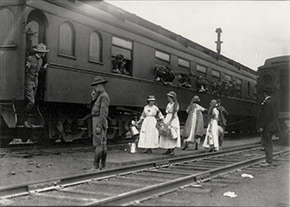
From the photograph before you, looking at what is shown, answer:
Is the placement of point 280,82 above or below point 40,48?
above

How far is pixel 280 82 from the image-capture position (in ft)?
56.1

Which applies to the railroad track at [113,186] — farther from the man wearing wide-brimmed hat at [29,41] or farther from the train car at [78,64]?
the man wearing wide-brimmed hat at [29,41]

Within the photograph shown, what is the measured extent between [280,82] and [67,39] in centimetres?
955

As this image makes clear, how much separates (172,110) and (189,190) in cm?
504

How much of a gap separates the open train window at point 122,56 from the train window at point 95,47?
0.56 meters

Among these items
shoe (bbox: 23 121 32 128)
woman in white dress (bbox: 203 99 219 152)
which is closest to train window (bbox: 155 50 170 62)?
woman in white dress (bbox: 203 99 219 152)

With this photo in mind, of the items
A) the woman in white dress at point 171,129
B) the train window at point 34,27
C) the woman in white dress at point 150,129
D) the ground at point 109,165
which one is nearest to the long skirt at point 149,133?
the woman in white dress at point 150,129

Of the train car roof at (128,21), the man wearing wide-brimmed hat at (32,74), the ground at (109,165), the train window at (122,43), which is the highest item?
the train car roof at (128,21)

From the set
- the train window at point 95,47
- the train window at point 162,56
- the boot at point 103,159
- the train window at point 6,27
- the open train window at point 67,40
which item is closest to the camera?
the boot at point 103,159

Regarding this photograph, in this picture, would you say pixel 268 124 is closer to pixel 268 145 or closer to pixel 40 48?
pixel 268 145

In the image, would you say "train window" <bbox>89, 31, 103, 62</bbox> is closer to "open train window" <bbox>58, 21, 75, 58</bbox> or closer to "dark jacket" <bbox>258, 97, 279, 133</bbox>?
"open train window" <bbox>58, 21, 75, 58</bbox>

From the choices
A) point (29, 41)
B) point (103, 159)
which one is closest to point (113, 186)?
point (103, 159)

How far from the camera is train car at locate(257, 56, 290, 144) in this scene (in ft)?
53.6

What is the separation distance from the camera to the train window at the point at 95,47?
11.4 meters
